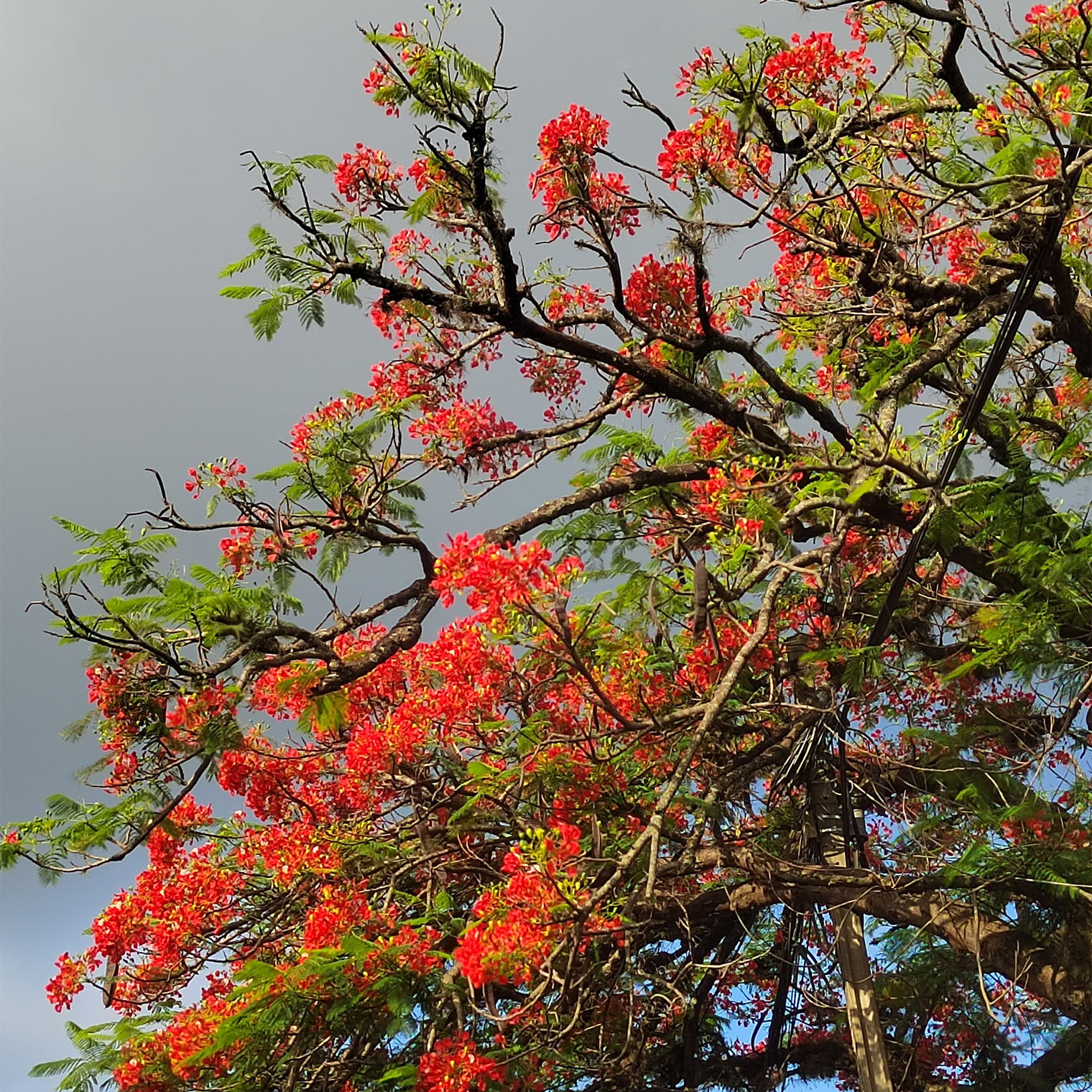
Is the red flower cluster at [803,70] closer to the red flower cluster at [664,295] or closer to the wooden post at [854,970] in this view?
the red flower cluster at [664,295]

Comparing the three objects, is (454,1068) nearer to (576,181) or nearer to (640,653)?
(640,653)

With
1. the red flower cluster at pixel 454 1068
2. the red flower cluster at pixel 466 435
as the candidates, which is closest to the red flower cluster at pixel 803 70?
the red flower cluster at pixel 466 435

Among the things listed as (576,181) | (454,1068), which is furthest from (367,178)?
(454,1068)

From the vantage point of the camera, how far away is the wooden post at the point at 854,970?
637 cm

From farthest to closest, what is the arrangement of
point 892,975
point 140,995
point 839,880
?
point 892,975, point 140,995, point 839,880

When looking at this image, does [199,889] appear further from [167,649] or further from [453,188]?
[453,188]

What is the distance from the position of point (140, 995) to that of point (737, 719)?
504 cm

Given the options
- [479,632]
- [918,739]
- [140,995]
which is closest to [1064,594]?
[918,739]

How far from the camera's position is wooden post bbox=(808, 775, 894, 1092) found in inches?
251

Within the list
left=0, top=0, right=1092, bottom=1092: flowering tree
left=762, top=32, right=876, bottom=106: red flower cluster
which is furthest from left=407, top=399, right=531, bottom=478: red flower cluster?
left=762, top=32, right=876, bottom=106: red flower cluster

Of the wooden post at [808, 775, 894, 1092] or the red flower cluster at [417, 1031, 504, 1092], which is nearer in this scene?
the red flower cluster at [417, 1031, 504, 1092]

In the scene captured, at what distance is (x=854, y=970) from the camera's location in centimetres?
670

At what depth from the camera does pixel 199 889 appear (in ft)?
23.6

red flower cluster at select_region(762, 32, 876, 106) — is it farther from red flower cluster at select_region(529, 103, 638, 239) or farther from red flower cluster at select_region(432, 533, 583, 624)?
red flower cluster at select_region(432, 533, 583, 624)
